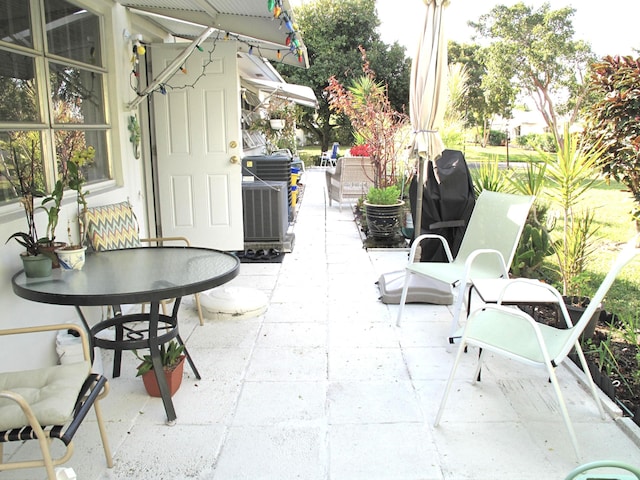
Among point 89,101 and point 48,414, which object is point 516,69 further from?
point 48,414

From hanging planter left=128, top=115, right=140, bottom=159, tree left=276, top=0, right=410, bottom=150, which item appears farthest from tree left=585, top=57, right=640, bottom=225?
tree left=276, top=0, right=410, bottom=150

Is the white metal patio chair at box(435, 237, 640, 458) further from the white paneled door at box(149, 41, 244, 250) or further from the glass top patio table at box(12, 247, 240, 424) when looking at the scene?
the white paneled door at box(149, 41, 244, 250)

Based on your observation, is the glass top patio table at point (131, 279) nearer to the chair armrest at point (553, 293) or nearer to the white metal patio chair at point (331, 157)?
the chair armrest at point (553, 293)

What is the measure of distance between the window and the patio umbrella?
95.3 inches

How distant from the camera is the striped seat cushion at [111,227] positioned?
129 inches

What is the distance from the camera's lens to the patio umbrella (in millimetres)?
3701

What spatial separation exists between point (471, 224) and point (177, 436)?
2.56 meters

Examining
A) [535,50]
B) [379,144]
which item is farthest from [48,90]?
[535,50]

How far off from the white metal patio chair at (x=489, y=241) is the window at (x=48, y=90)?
8.18ft

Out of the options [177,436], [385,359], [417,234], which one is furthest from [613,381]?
[177,436]

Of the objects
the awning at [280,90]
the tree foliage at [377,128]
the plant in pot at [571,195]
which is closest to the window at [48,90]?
the plant in pot at [571,195]

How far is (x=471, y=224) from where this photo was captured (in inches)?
152

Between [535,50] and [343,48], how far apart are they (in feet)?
29.9

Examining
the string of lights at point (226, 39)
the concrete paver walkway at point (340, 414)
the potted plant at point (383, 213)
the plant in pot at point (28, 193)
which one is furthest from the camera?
the potted plant at point (383, 213)
